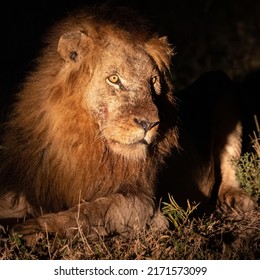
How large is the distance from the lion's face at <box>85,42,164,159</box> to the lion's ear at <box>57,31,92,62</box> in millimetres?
118

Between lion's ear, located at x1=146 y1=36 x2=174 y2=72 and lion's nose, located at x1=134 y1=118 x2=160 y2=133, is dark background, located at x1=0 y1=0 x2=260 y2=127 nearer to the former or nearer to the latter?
lion's ear, located at x1=146 y1=36 x2=174 y2=72

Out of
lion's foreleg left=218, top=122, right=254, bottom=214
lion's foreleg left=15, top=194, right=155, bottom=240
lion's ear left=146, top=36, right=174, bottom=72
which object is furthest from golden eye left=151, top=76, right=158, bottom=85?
lion's foreleg left=218, top=122, right=254, bottom=214

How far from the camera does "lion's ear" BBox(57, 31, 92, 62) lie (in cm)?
418

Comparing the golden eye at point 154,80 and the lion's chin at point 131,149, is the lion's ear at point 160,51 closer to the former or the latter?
the golden eye at point 154,80

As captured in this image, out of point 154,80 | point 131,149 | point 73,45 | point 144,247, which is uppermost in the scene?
point 73,45

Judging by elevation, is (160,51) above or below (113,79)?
above

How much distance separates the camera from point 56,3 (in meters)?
8.74

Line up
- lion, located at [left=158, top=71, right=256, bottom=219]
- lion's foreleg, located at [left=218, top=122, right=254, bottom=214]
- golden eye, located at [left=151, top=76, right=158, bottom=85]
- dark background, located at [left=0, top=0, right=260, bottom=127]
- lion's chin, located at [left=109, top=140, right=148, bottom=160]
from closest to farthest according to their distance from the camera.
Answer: lion's chin, located at [left=109, top=140, right=148, bottom=160] → golden eye, located at [left=151, top=76, right=158, bottom=85] → lion, located at [left=158, top=71, right=256, bottom=219] → lion's foreleg, located at [left=218, top=122, right=254, bottom=214] → dark background, located at [left=0, top=0, right=260, bottom=127]

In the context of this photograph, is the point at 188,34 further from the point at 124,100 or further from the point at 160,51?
→ the point at 124,100

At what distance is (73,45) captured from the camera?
165 inches

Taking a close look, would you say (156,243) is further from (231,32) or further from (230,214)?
(231,32)

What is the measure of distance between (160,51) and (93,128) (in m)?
0.67

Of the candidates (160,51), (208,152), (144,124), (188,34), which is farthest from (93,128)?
(188,34)

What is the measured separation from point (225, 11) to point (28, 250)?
7.20m
